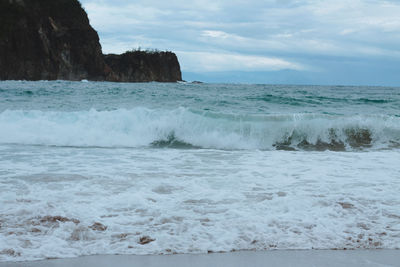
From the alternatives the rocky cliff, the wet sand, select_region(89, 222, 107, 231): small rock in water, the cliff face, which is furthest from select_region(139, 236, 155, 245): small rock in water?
the cliff face

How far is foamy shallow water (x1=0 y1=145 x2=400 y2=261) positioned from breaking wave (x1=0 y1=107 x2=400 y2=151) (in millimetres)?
2759

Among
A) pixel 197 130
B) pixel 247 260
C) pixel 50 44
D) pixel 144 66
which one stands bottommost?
pixel 247 260

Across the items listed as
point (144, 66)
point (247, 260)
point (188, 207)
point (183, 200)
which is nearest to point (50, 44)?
point (144, 66)

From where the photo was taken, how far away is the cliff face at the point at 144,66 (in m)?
67.8

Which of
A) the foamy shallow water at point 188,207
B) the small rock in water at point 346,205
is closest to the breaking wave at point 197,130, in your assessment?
the foamy shallow water at point 188,207

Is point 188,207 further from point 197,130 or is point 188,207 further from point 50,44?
point 50,44

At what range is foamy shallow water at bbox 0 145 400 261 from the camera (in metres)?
2.68

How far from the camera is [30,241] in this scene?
2605 millimetres

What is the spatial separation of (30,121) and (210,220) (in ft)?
24.6

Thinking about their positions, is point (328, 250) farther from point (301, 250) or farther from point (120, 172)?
point (120, 172)

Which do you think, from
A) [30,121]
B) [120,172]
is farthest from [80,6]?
[120,172]

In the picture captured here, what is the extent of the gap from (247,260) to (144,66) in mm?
70036

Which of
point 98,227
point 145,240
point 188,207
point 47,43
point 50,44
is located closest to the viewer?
point 145,240

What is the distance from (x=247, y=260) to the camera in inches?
96.5
